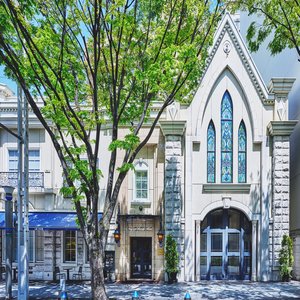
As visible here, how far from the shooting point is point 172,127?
17.2m

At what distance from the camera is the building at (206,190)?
1719 cm

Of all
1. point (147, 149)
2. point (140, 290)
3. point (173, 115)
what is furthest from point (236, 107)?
point (140, 290)

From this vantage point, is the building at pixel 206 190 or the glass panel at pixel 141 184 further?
the glass panel at pixel 141 184

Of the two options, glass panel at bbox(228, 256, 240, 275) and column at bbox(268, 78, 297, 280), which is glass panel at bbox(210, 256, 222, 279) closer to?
glass panel at bbox(228, 256, 240, 275)

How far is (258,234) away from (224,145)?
4633 mm

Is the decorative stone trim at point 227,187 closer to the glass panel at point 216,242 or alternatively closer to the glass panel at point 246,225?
the glass panel at point 246,225

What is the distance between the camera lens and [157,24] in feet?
37.5

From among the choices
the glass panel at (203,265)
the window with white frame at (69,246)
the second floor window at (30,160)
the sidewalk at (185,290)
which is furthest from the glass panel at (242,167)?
the second floor window at (30,160)

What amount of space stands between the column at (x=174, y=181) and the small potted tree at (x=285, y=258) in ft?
15.2

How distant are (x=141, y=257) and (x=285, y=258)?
6.97 metres

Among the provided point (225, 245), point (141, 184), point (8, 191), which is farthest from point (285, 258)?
point (8, 191)

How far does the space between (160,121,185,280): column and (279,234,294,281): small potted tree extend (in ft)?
15.2

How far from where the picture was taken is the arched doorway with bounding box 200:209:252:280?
58.1 feet

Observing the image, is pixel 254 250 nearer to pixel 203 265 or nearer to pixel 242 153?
pixel 203 265
